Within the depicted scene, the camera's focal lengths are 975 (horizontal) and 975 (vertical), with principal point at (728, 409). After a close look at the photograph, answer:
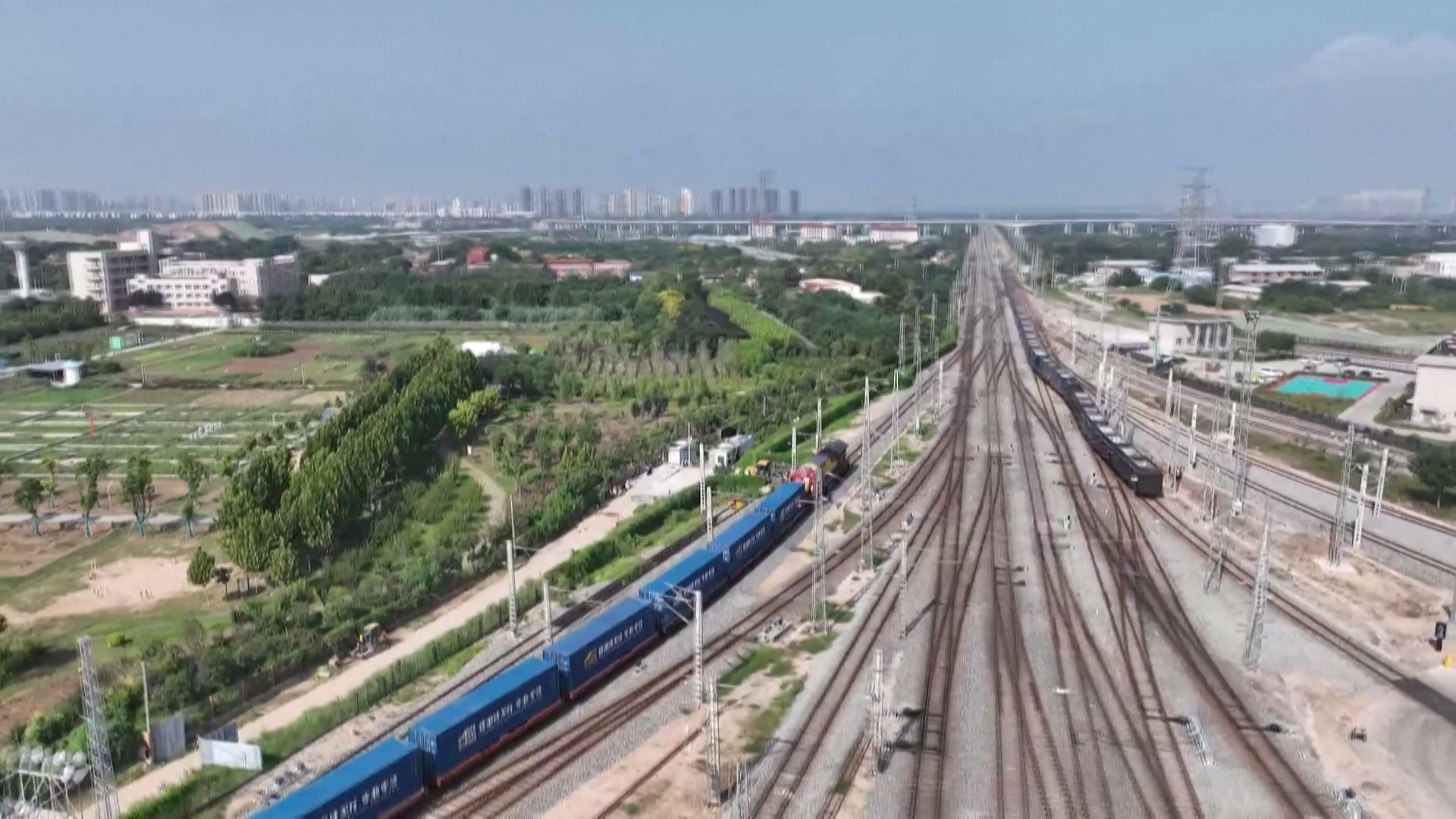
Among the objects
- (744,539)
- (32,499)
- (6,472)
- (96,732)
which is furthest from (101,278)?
(96,732)

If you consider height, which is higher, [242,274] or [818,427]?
[242,274]

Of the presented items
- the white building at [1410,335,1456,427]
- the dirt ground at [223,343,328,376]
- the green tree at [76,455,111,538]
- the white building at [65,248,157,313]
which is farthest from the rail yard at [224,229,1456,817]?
the white building at [65,248,157,313]

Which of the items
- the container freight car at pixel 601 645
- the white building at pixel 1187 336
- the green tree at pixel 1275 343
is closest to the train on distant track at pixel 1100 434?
the white building at pixel 1187 336

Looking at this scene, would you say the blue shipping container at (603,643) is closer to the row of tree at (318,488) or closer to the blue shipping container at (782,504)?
the blue shipping container at (782,504)

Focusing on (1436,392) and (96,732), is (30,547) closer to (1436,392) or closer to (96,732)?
(96,732)

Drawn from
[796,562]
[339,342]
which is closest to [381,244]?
[339,342]

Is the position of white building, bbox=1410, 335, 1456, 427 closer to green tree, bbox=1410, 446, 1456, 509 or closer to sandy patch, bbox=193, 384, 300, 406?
green tree, bbox=1410, 446, 1456, 509
